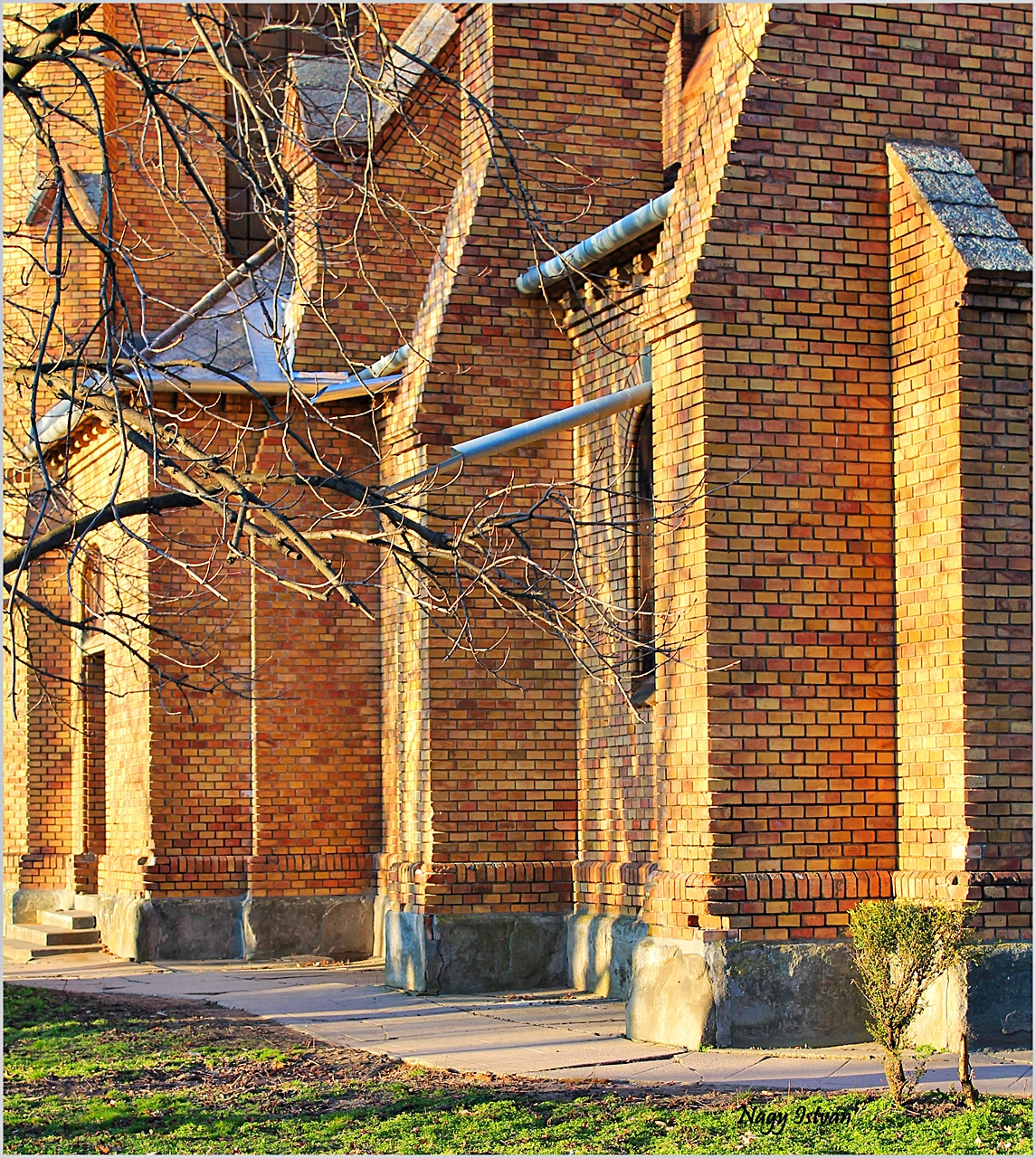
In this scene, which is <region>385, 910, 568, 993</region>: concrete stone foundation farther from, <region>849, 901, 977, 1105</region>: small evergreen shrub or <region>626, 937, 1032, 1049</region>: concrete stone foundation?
<region>849, 901, 977, 1105</region>: small evergreen shrub

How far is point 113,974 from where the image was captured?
44.5ft

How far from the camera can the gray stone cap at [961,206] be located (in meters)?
8.25

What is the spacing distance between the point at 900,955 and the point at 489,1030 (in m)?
3.14

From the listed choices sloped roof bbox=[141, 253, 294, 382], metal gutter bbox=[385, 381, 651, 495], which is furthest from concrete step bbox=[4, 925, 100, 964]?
metal gutter bbox=[385, 381, 651, 495]

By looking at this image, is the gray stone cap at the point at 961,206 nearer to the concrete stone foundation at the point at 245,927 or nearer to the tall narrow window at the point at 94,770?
the concrete stone foundation at the point at 245,927

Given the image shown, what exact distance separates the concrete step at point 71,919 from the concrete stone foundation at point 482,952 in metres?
5.91

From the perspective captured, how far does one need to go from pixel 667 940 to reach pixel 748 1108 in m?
1.95

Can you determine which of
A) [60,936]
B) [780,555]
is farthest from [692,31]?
[60,936]

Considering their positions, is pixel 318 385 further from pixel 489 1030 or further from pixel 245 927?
pixel 489 1030

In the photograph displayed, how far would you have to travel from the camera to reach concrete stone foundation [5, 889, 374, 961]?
553 inches

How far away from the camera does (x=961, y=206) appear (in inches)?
337

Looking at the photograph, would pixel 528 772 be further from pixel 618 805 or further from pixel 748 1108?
pixel 748 1108

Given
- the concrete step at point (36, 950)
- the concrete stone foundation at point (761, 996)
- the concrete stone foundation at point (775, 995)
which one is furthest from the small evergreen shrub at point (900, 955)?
the concrete step at point (36, 950)

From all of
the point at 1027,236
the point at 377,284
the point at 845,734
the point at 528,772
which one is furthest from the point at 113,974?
the point at 1027,236
